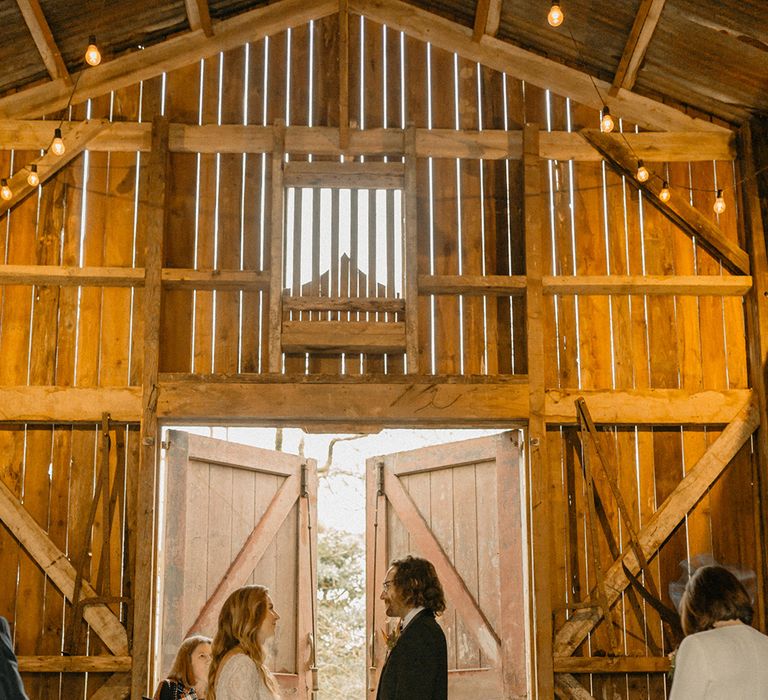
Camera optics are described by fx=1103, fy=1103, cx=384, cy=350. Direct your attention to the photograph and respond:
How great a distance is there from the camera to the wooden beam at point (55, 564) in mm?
6438

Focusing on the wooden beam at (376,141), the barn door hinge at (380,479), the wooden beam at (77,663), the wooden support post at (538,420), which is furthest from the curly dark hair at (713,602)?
the barn door hinge at (380,479)

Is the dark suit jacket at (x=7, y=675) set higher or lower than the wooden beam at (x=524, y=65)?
lower

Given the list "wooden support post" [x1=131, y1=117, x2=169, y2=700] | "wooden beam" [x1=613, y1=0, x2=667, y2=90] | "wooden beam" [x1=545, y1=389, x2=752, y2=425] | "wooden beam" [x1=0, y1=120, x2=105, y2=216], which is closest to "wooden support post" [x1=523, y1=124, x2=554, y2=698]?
"wooden beam" [x1=545, y1=389, x2=752, y2=425]

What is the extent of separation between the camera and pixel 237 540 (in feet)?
25.4

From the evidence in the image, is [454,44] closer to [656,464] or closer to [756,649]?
[656,464]

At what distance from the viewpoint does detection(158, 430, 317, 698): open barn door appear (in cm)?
716

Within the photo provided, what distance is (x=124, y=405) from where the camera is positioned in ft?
22.1

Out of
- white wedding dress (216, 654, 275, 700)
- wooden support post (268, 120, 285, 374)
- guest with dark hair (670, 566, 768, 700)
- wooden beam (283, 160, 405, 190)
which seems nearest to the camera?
guest with dark hair (670, 566, 768, 700)

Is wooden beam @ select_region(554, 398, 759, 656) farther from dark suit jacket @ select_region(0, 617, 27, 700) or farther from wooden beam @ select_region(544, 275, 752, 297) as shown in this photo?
dark suit jacket @ select_region(0, 617, 27, 700)

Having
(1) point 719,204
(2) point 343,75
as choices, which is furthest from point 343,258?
(1) point 719,204

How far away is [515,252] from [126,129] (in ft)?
8.78

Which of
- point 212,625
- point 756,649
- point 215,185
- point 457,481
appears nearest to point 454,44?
point 215,185

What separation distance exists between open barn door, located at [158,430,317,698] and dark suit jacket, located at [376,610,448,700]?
2.58 meters

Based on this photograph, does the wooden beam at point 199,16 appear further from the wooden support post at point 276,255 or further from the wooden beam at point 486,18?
the wooden beam at point 486,18
